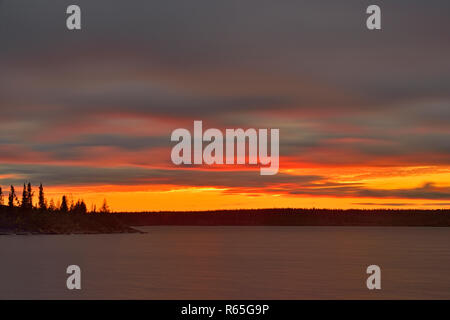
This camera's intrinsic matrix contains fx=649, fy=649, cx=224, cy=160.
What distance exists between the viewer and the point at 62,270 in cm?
11081

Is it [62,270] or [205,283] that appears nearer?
[205,283]

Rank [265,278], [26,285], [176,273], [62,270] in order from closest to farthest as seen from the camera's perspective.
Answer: [26,285], [265,278], [176,273], [62,270]

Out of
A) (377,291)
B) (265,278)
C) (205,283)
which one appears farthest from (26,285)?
(377,291)
